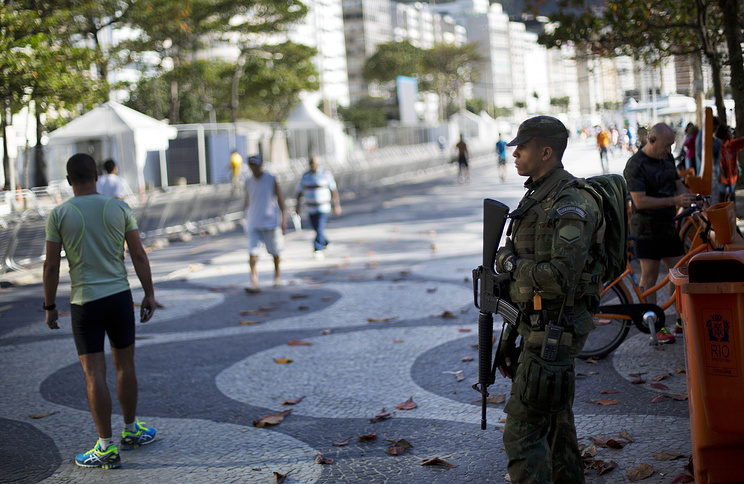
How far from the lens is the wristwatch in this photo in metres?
3.36

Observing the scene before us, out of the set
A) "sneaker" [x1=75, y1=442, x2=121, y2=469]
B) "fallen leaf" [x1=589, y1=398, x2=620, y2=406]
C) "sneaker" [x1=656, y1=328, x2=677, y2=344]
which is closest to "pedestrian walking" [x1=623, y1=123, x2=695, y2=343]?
"sneaker" [x1=656, y1=328, x2=677, y2=344]

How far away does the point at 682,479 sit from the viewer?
3846 mm

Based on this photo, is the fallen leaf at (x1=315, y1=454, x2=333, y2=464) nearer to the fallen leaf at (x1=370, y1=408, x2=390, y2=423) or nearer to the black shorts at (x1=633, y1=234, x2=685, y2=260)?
the fallen leaf at (x1=370, y1=408, x2=390, y2=423)

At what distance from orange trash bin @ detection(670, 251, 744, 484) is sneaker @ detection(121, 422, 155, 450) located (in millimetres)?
3164

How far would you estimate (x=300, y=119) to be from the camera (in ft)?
145

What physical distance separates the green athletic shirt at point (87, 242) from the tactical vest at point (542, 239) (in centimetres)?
260

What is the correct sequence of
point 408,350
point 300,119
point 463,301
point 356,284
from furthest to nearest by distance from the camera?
point 300,119 < point 356,284 < point 463,301 < point 408,350

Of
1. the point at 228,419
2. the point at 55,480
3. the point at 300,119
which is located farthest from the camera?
the point at 300,119

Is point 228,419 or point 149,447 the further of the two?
point 228,419

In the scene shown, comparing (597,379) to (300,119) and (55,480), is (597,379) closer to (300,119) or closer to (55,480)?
(55,480)

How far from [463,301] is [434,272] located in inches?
81.0

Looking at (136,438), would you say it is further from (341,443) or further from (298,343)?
(298,343)

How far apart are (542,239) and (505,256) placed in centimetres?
19

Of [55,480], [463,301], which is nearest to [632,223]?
[463,301]
